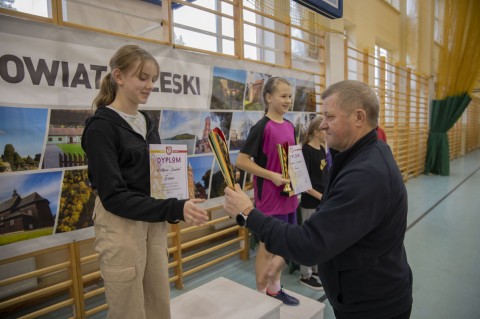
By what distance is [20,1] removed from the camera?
7.48 feet

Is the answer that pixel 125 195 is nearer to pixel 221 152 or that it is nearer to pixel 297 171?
pixel 221 152

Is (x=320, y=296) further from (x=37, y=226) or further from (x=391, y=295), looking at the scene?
(x=37, y=226)

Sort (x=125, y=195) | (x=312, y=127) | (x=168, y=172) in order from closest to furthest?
(x=125, y=195) < (x=168, y=172) < (x=312, y=127)

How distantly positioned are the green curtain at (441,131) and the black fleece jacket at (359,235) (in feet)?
25.0

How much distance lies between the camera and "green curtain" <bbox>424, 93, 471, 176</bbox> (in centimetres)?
731

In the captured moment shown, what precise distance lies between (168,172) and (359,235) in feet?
2.49

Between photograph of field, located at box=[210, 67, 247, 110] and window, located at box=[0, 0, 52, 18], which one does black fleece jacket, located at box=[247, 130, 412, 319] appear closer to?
photograph of field, located at box=[210, 67, 247, 110]

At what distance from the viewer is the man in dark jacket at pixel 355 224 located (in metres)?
0.96

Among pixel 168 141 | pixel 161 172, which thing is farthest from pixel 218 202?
pixel 161 172

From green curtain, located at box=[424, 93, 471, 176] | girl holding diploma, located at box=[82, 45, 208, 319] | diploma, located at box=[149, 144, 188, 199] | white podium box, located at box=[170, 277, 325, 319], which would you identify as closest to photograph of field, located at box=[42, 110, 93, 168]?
girl holding diploma, located at box=[82, 45, 208, 319]

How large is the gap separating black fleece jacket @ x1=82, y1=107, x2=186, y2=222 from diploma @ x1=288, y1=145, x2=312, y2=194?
3.11 feet

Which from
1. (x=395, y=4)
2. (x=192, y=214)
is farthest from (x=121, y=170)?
(x=395, y=4)

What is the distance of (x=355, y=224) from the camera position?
946 millimetres

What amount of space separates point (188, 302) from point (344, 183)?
49.1 inches
